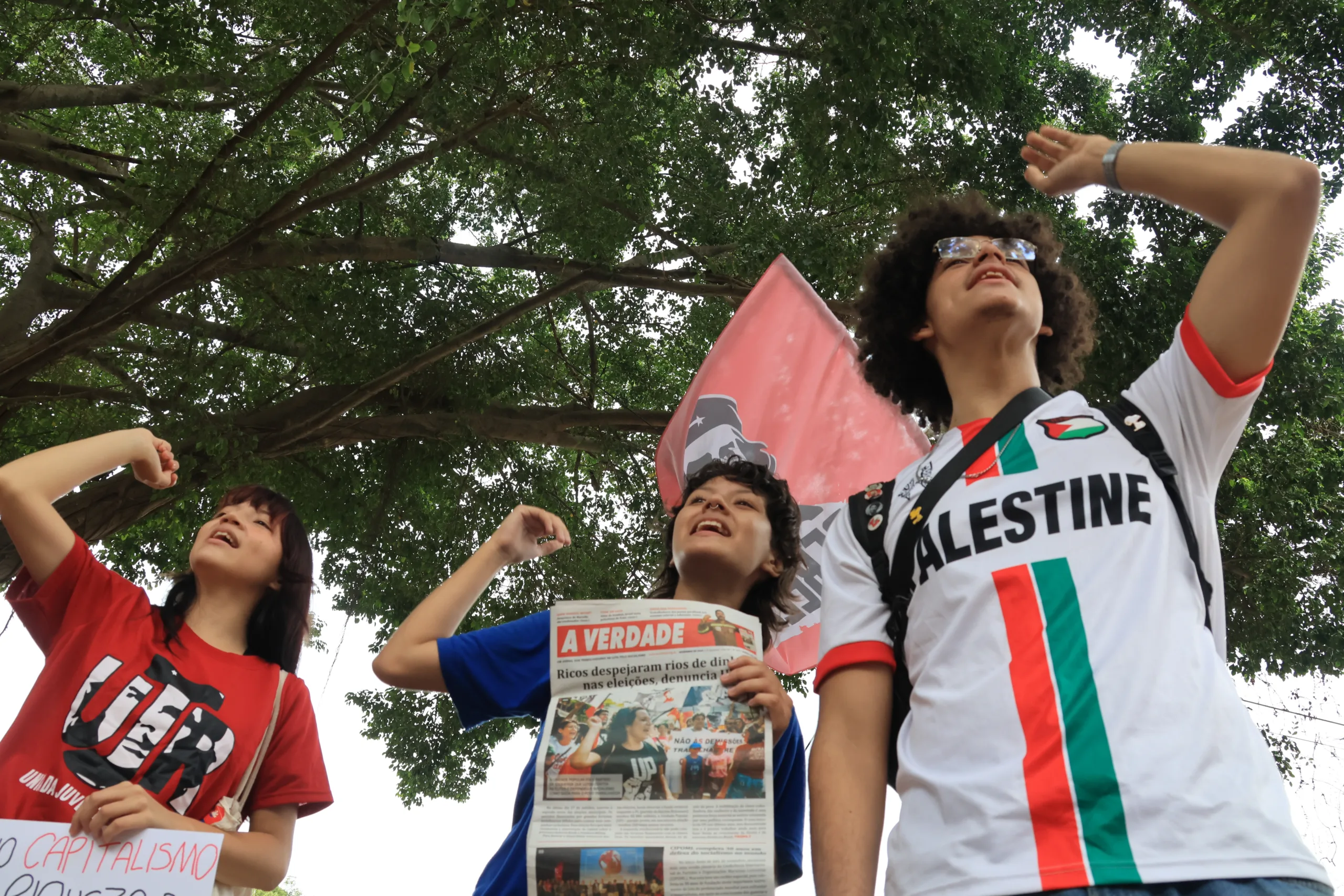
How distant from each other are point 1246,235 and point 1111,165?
10.1 inches

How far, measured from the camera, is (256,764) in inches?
95.5

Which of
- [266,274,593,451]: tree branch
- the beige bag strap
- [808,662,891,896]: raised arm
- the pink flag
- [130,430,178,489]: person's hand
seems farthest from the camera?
[266,274,593,451]: tree branch

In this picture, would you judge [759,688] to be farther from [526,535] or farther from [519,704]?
[526,535]

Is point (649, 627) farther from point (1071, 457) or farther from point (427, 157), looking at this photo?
point (427, 157)

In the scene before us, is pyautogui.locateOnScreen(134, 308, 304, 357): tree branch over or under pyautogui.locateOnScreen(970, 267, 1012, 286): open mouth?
over

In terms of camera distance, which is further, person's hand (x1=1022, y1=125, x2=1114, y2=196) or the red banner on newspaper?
the red banner on newspaper

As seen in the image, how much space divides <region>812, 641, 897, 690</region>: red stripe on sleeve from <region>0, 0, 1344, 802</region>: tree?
Answer: 380cm

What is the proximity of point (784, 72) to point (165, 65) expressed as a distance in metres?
3.27

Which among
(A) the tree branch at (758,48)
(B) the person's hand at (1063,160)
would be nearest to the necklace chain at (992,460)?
(B) the person's hand at (1063,160)

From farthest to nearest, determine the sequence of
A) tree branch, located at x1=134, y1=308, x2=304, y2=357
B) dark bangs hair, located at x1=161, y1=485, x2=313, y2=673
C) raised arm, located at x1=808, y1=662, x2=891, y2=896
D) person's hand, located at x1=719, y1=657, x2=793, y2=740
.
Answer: tree branch, located at x1=134, y1=308, x2=304, y2=357, dark bangs hair, located at x1=161, y1=485, x2=313, y2=673, person's hand, located at x1=719, y1=657, x2=793, y2=740, raised arm, located at x1=808, y1=662, x2=891, y2=896

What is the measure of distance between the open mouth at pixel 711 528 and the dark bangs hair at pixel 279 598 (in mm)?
1039

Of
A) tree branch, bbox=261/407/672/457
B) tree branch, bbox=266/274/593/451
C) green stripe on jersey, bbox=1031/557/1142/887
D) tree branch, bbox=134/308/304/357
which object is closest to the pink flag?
green stripe on jersey, bbox=1031/557/1142/887

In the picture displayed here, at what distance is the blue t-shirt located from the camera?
6.84 feet

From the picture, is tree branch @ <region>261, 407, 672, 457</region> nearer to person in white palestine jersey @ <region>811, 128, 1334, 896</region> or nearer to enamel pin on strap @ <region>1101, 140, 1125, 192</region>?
person in white palestine jersey @ <region>811, 128, 1334, 896</region>
